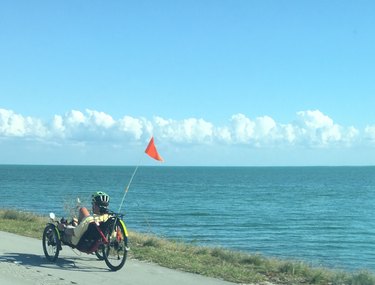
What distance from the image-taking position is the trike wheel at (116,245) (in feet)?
30.1

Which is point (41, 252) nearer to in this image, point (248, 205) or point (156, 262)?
point (156, 262)

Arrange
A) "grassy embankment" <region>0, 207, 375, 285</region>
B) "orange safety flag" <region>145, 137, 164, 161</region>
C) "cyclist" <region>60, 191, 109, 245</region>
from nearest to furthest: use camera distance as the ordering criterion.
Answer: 1. "grassy embankment" <region>0, 207, 375, 285</region>
2. "cyclist" <region>60, 191, 109, 245</region>
3. "orange safety flag" <region>145, 137, 164, 161</region>

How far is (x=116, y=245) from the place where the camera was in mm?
9266

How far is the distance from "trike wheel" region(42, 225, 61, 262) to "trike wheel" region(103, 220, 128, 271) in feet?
3.74

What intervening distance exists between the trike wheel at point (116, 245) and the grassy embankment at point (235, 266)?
40.2 inches

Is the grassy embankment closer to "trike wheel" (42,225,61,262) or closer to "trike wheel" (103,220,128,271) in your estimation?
"trike wheel" (103,220,128,271)

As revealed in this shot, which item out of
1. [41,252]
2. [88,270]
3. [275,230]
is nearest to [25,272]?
[88,270]

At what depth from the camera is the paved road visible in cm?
844

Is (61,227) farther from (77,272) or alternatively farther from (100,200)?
(77,272)

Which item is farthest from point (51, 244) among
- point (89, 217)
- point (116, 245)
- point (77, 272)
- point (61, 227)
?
point (116, 245)

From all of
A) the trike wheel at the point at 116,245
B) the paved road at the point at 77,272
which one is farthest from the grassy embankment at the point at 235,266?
the trike wheel at the point at 116,245

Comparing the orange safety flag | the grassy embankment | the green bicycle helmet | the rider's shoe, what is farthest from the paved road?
the orange safety flag

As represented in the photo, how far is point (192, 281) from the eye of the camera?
8.62 metres

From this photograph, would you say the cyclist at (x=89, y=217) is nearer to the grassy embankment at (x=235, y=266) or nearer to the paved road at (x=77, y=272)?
the paved road at (x=77, y=272)
